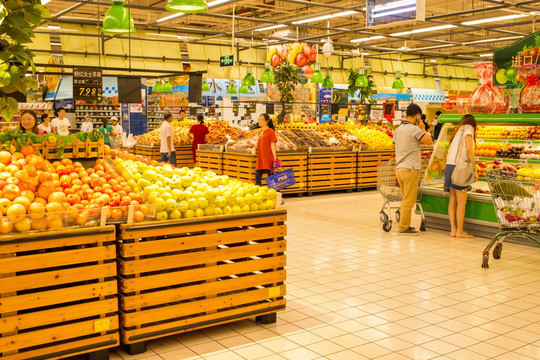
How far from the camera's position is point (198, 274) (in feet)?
13.3

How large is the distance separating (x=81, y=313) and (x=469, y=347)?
8.93ft

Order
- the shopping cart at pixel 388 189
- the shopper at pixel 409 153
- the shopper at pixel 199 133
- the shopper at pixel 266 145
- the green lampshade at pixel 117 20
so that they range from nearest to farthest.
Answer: the green lampshade at pixel 117 20
the shopper at pixel 409 153
the shopping cart at pixel 388 189
the shopper at pixel 266 145
the shopper at pixel 199 133

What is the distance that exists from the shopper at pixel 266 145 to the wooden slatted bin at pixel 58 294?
587 centimetres

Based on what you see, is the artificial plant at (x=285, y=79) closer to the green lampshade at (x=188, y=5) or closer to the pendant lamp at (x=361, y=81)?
the pendant lamp at (x=361, y=81)

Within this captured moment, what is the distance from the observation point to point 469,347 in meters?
3.99

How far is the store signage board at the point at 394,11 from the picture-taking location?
7.81 metres

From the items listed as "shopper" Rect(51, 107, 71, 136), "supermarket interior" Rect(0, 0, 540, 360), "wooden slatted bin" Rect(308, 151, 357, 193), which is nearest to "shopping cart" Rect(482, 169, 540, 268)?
"supermarket interior" Rect(0, 0, 540, 360)

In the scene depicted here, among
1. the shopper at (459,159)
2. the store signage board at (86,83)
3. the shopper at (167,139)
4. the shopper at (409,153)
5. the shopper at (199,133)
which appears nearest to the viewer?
the shopper at (459,159)

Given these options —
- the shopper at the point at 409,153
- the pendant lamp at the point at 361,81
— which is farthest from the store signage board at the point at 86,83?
the shopper at the point at 409,153

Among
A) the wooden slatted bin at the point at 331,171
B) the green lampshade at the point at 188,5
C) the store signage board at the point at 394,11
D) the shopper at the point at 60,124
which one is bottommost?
the wooden slatted bin at the point at 331,171

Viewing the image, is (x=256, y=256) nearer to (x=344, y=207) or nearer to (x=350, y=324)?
(x=350, y=324)

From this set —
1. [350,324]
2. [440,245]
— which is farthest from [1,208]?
[440,245]

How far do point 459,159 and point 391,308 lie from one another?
3217 mm

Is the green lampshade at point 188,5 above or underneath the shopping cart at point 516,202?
above
